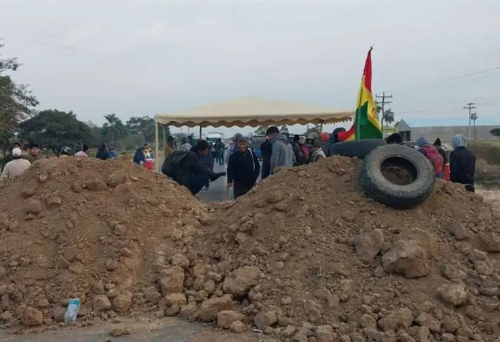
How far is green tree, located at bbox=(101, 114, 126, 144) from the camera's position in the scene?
64137 millimetres

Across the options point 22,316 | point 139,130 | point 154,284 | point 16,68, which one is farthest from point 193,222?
point 139,130

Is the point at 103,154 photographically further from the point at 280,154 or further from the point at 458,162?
the point at 458,162

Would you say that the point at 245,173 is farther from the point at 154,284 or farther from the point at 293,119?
the point at 293,119

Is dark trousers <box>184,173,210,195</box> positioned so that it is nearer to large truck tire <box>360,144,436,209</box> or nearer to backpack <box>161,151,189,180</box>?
backpack <box>161,151,189,180</box>

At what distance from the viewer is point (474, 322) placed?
4.47 meters

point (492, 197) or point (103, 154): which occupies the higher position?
point (103, 154)

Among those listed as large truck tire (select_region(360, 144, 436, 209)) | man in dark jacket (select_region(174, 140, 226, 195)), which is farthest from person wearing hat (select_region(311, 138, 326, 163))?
large truck tire (select_region(360, 144, 436, 209))

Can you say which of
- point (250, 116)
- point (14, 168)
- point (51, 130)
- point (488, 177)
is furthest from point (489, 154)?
point (14, 168)

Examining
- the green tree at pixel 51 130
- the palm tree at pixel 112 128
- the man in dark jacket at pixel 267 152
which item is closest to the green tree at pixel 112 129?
the palm tree at pixel 112 128

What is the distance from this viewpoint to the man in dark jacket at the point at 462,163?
8375mm

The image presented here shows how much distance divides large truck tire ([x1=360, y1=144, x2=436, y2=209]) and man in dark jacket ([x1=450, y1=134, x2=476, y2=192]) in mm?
2748

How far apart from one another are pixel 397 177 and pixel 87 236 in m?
3.19

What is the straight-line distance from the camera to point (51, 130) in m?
42.3

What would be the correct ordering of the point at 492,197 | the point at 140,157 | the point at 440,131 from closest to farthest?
1. the point at 140,157
2. the point at 492,197
3. the point at 440,131
